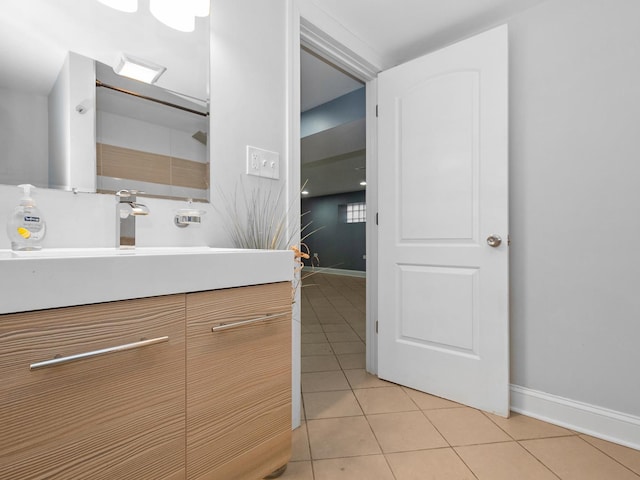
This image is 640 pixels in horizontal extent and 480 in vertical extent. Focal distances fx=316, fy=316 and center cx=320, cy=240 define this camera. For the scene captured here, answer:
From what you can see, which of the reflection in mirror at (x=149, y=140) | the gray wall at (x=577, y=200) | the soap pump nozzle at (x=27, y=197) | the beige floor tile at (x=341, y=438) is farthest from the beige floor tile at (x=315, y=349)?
the soap pump nozzle at (x=27, y=197)

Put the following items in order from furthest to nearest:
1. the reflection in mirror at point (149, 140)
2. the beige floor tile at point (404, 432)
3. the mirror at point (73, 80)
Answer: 1. the beige floor tile at point (404, 432)
2. the reflection in mirror at point (149, 140)
3. the mirror at point (73, 80)

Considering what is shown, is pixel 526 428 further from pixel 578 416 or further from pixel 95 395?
pixel 95 395

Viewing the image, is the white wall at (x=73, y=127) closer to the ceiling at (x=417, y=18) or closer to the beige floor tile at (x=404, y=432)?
the ceiling at (x=417, y=18)

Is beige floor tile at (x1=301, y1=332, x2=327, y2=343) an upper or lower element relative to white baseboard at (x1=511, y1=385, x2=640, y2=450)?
lower

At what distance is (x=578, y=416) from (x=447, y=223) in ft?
3.66

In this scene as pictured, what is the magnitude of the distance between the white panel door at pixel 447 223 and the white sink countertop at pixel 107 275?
1.28m

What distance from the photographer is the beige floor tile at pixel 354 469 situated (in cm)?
119

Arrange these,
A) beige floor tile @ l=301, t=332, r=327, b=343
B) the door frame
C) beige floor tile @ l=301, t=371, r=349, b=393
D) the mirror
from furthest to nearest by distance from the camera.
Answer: beige floor tile @ l=301, t=332, r=327, b=343, beige floor tile @ l=301, t=371, r=349, b=393, the door frame, the mirror

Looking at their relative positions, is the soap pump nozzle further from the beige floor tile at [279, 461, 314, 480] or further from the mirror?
the beige floor tile at [279, 461, 314, 480]

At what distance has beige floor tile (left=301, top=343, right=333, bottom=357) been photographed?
2.57 metres

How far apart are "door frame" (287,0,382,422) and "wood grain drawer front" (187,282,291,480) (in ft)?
1.73

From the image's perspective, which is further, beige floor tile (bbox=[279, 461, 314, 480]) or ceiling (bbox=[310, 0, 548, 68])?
ceiling (bbox=[310, 0, 548, 68])

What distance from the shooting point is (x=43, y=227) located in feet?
2.72

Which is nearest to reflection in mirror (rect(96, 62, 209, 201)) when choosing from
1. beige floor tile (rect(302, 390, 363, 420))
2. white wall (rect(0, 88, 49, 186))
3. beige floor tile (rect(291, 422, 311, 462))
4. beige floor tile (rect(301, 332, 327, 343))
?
white wall (rect(0, 88, 49, 186))
